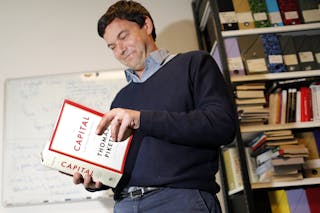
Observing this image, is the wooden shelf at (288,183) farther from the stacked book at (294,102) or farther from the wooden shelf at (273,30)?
the wooden shelf at (273,30)

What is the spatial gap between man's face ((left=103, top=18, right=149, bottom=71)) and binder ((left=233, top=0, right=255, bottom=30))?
0.87m

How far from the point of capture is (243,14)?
1.89 metres

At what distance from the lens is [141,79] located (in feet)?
3.67

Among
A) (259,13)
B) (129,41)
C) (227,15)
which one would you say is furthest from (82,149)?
(259,13)

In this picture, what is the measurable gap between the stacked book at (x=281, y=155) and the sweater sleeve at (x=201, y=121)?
0.87 m

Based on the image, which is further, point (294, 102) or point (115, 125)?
point (294, 102)

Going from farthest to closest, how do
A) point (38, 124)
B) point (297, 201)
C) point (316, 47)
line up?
point (38, 124) < point (316, 47) < point (297, 201)

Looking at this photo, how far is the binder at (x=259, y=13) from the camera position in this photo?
188 centimetres

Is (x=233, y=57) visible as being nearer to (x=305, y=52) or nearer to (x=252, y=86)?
(x=252, y=86)

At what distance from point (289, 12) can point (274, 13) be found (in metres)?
0.09

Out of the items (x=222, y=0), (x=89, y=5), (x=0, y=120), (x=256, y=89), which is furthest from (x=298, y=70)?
(x=0, y=120)

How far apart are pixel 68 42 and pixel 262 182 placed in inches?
58.1

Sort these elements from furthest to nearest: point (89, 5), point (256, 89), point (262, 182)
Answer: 1. point (89, 5)
2. point (256, 89)
3. point (262, 182)

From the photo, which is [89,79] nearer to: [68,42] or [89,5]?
[68,42]
